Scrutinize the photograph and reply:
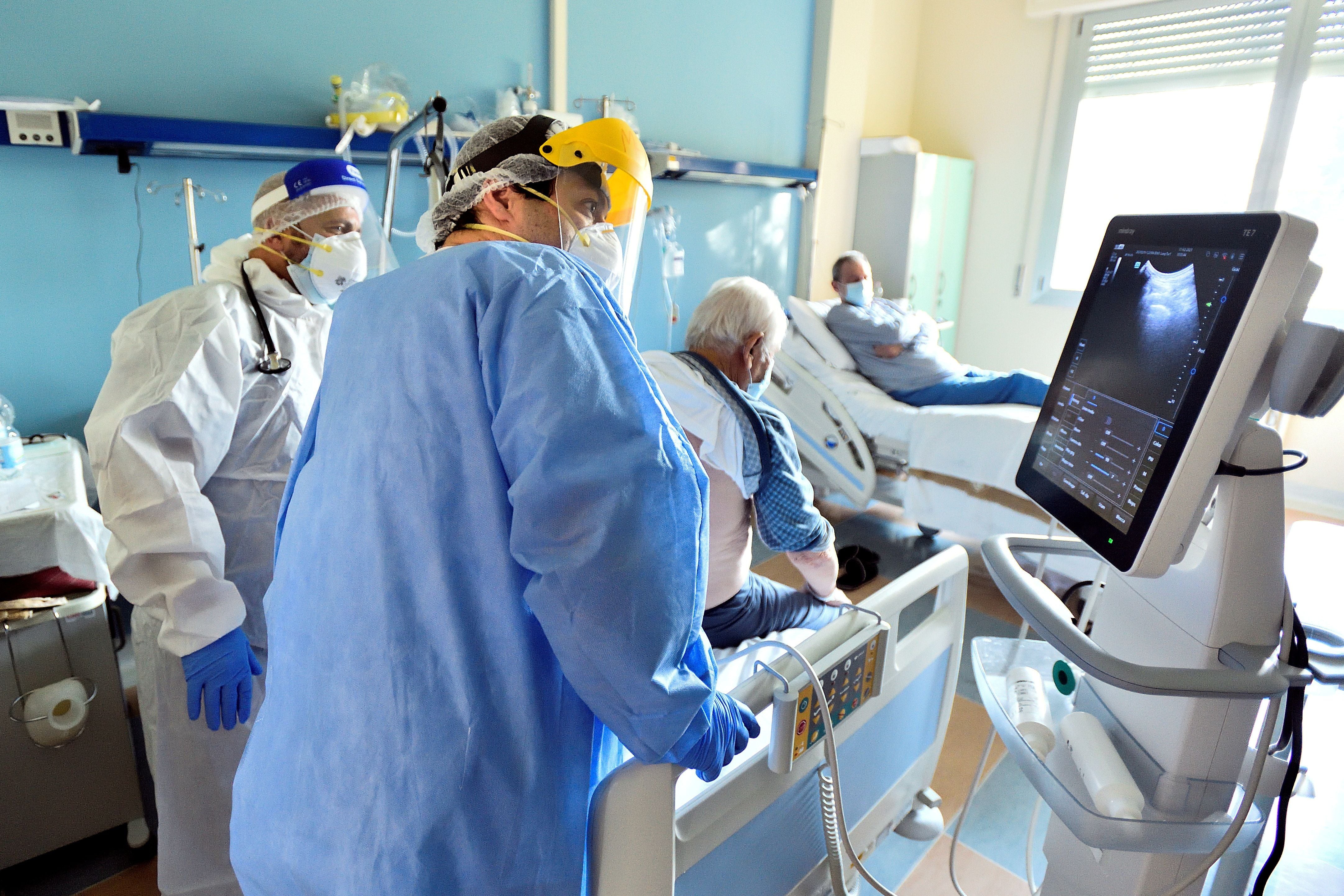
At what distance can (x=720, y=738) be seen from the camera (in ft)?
3.13

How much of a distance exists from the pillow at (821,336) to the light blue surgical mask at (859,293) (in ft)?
0.30

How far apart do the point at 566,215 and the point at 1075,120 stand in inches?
209

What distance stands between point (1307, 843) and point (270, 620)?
246 centimetres

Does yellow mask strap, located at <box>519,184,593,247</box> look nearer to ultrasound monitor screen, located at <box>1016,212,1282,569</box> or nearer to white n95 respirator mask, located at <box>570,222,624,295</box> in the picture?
white n95 respirator mask, located at <box>570,222,624,295</box>

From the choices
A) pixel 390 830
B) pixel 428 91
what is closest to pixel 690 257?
pixel 428 91

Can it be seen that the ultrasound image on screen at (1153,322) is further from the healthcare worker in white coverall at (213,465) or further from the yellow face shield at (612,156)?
the healthcare worker in white coverall at (213,465)

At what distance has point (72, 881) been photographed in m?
1.81

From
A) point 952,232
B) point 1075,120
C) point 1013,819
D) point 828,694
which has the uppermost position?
point 1075,120

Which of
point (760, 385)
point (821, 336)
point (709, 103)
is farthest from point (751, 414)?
point (709, 103)

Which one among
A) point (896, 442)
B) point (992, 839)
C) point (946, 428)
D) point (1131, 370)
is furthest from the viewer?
point (896, 442)

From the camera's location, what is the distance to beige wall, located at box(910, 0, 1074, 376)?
5332mm

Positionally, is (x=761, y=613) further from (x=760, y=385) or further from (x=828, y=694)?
(x=828, y=694)

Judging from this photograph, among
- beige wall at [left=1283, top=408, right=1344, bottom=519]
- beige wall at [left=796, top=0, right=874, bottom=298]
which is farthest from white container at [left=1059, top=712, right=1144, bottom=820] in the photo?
beige wall at [left=1283, top=408, right=1344, bottom=519]

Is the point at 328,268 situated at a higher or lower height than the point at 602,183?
lower
